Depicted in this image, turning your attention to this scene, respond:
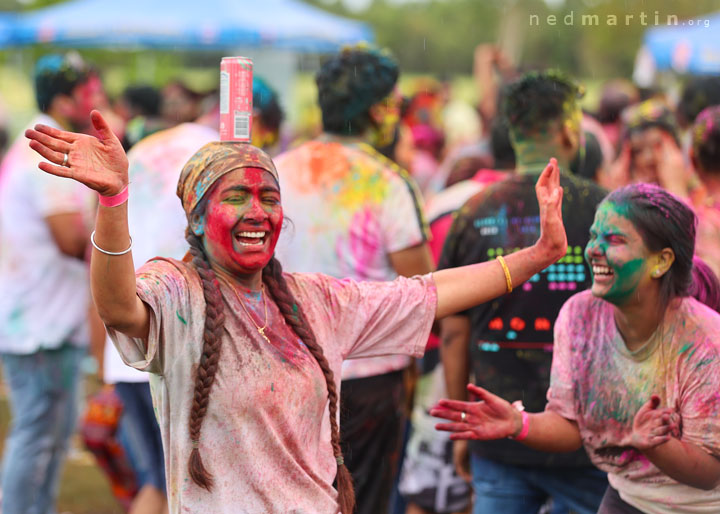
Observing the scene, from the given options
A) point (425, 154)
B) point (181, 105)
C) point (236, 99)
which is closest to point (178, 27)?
point (425, 154)

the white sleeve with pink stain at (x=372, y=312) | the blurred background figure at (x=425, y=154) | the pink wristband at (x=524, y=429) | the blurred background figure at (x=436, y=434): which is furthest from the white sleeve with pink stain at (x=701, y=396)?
the blurred background figure at (x=425, y=154)

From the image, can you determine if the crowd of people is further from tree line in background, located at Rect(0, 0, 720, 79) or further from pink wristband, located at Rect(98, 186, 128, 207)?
tree line in background, located at Rect(0, 0, 720, 79)

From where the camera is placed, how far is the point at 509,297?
13.6ft

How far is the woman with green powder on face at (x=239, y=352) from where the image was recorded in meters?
2.83

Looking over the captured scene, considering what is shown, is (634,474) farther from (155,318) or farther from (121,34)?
(121,34)

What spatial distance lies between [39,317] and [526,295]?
2724mm

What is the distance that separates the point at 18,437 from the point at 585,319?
3303mm

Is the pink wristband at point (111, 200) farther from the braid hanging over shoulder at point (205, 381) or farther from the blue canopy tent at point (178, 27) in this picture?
the blue canopy tent at point (178, 27)

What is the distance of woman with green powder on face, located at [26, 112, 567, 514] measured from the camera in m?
2.83

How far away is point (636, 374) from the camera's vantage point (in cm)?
325

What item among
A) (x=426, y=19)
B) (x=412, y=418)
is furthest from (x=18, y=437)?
(x=426, y=19)

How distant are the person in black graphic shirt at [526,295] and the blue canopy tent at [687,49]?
7026 mm

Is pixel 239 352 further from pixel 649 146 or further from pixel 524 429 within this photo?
pixel 649 146

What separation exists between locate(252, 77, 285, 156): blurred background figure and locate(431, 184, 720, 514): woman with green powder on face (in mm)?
2904
